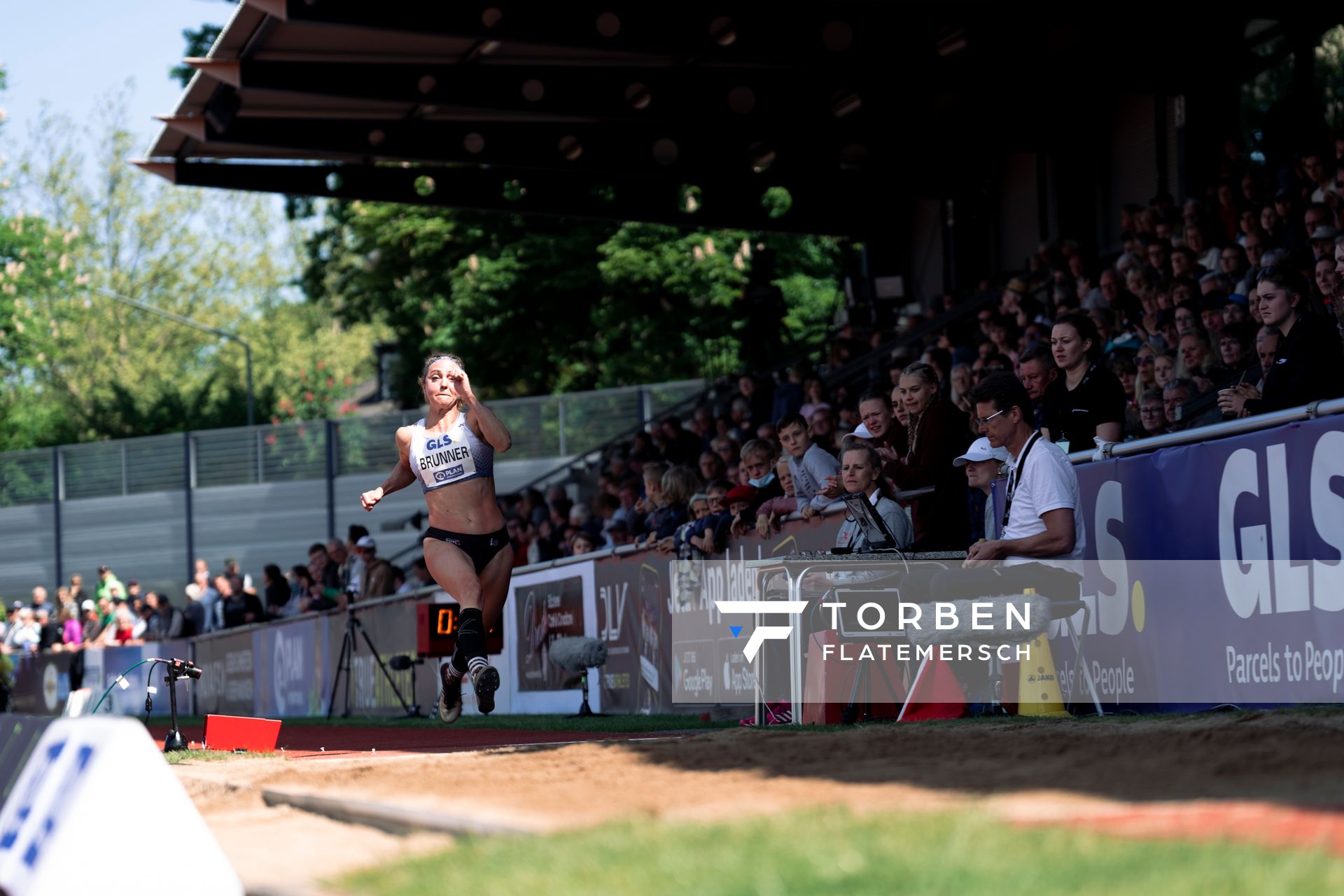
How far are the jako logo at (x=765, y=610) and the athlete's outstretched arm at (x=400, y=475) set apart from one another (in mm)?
2556

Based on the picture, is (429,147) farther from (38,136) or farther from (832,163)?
(38,136)

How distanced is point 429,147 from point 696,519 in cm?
1212

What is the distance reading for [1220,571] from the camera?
8750 mm

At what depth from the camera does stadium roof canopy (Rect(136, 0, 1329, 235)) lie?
20.8 m

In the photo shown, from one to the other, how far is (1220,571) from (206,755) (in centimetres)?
616

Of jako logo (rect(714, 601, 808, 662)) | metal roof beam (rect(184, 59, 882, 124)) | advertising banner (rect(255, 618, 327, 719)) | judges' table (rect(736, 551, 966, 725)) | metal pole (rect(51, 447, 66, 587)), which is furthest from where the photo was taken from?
metal pole (rect(51, 447, 66, 587))

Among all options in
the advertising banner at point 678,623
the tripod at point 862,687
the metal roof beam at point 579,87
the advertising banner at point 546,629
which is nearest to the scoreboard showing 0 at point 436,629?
the advertising banner at point 546,629

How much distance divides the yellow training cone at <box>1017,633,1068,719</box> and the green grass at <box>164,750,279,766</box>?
446cm

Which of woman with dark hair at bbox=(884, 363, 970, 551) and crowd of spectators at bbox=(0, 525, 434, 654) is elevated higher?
woman with dark hair at bbox=(884, 363, 970, 551)

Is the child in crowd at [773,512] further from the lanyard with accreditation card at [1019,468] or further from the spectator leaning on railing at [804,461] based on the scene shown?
the lanyard with accreditation card at [1019,468]

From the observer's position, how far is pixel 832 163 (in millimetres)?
26391

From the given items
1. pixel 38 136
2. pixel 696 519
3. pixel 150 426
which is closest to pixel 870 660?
pixel 696 519

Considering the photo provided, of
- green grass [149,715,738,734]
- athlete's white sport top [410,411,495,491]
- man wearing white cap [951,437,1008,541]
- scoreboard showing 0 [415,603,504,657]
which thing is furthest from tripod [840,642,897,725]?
scoreboard showing 0 [415,603,504,657]

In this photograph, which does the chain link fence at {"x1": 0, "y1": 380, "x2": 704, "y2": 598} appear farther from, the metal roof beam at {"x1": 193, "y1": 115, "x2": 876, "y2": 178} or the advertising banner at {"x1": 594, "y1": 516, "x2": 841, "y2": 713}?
the advertising banner at {"x1": 594, "y1": 516, "x2": 841, "y2": 713}
